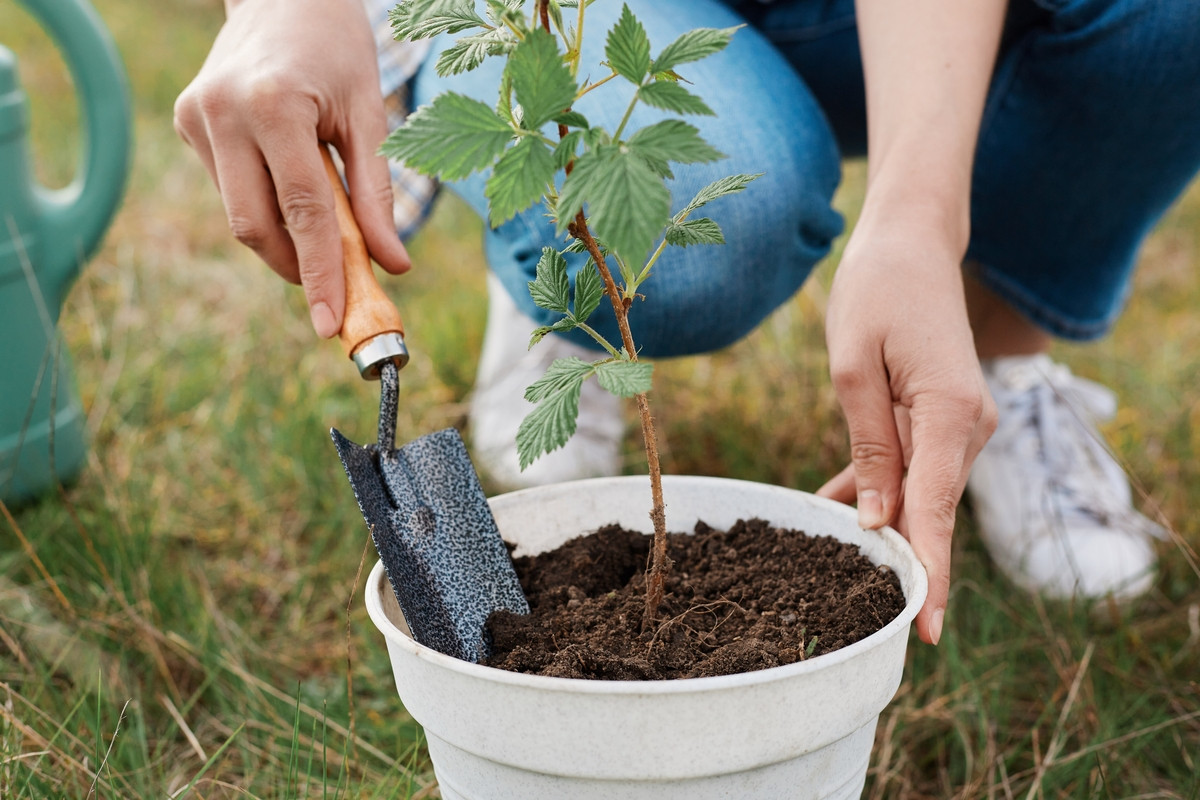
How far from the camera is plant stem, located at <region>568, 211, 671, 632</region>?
34.7 inches

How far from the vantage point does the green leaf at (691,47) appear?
2.48 ft

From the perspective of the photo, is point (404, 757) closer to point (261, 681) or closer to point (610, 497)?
point (261, 681)

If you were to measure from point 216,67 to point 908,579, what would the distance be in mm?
937

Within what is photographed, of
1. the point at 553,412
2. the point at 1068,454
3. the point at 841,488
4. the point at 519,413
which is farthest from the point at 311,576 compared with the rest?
the point at 1068,454

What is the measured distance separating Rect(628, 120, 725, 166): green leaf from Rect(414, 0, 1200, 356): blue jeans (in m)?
0.73

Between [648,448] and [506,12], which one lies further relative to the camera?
[648,448]

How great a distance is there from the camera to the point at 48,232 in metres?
1.95

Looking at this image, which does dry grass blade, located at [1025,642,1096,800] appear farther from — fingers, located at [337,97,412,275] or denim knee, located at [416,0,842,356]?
fingers, located at [337,97,412,275]

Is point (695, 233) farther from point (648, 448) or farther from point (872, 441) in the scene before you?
point (872, 441)

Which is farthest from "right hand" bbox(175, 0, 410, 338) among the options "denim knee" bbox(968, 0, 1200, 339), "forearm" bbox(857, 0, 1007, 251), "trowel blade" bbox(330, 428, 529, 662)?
"denim knee" bbox(968, 0, 1200, 339)

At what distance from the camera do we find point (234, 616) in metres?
1.62

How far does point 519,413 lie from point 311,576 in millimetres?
545

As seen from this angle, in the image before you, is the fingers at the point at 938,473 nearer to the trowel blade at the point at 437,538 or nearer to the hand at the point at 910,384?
the hand at the point at 910,384

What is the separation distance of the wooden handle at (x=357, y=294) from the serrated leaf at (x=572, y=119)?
17.4 inches
